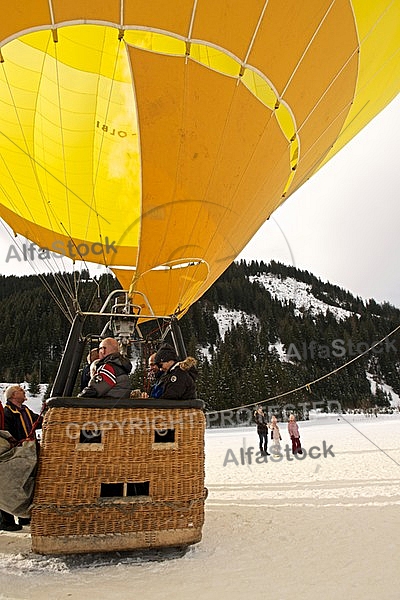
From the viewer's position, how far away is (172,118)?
12.4ft

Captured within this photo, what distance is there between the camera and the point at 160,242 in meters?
4.45

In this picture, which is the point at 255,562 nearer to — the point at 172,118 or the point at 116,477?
the point at 116,477

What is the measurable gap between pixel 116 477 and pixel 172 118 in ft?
9.05

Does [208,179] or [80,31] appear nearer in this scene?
[208,179]

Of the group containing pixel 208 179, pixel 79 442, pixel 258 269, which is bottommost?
pixel 79 442

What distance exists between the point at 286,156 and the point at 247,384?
1941 inches

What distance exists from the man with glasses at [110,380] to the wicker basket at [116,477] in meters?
0.10

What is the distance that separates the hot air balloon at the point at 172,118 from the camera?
3.29m

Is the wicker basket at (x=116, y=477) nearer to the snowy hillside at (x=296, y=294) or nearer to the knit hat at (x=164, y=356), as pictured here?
the knit hat at (x=164, y=356)

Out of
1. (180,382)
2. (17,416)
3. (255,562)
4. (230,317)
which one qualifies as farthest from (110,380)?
(230,317)

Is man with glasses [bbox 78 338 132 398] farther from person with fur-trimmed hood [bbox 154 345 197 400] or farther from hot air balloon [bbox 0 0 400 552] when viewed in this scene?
hot air balloon [bbox 0 0 400 552]

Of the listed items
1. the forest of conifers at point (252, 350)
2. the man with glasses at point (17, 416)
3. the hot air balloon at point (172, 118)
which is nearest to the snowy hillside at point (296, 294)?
the forest of conifers at point (252, 350)

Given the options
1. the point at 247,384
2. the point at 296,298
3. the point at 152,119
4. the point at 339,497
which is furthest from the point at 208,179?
the point at 296,298

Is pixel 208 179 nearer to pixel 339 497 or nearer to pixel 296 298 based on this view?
pixel 339 497
